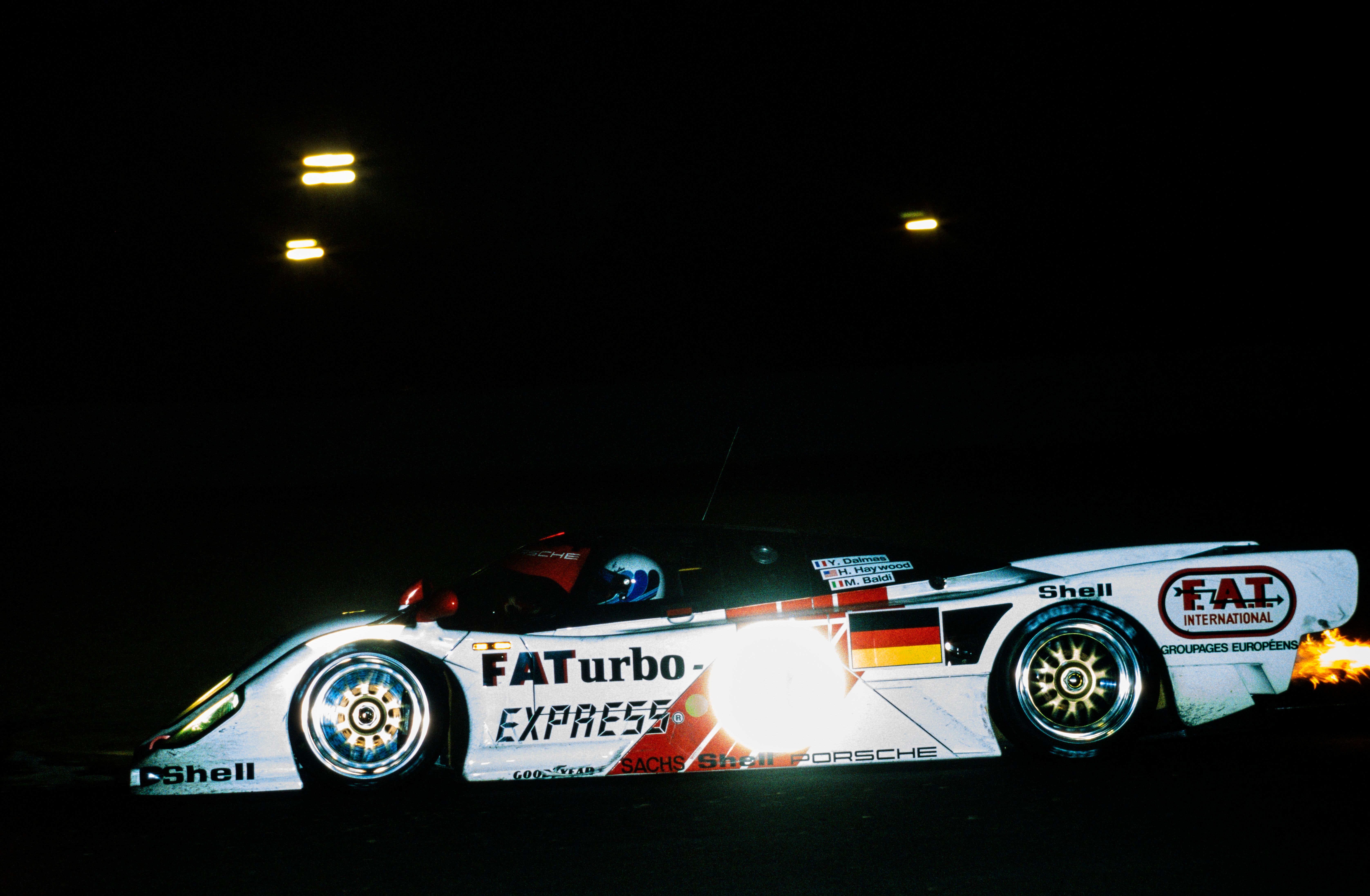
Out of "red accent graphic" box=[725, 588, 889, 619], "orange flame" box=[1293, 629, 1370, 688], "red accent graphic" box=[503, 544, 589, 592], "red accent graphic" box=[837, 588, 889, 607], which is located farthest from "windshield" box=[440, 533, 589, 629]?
"orange flame" box=[1293, 629, 1370, 688]

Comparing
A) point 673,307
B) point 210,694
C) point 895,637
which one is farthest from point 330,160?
point 895,637

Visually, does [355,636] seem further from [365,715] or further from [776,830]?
[776,830]

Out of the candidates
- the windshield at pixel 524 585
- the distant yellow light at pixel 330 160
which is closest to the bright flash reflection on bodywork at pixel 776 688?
the windshield at pixel 524 585

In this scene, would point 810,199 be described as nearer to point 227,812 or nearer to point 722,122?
point 722,122

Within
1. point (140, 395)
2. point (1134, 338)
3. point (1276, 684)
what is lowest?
point (1276, 684)

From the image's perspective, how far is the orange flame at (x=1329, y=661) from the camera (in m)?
5.16

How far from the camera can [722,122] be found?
18062 millimetres

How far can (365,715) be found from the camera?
200 inches

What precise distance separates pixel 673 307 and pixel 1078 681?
15.8m

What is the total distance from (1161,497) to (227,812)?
43.3 feet

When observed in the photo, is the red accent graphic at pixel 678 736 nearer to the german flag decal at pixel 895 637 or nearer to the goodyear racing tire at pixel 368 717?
the german flag decal at pixel 895 637

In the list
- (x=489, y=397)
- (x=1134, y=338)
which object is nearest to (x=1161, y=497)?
(x=1134, y=338)

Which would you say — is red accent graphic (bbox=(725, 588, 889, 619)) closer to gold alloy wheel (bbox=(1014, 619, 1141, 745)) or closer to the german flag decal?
the german flag decal

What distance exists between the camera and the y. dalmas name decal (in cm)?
516
